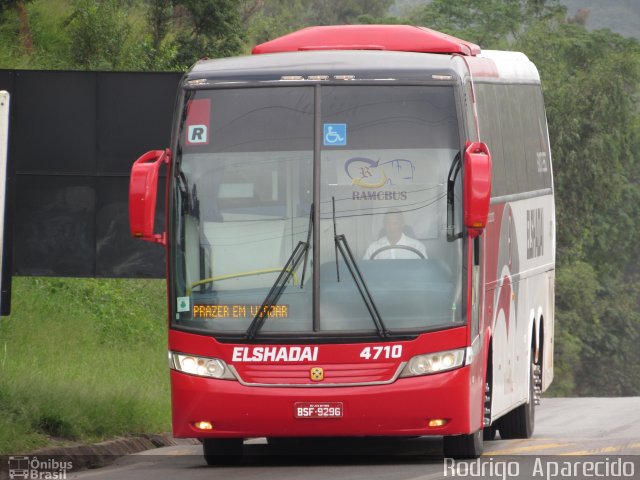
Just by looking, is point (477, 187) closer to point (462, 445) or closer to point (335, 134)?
point (335, 134)

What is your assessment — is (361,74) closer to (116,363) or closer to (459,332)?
(459,332)

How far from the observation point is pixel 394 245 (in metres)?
12.9

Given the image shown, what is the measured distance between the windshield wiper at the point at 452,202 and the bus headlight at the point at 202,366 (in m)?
2.06

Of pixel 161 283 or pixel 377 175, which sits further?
pixel 161 283

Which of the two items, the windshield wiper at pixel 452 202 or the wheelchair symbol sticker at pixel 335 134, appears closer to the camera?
the windshield wiper at pixel 452 202

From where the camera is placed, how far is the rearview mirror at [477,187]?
12406 millimetres

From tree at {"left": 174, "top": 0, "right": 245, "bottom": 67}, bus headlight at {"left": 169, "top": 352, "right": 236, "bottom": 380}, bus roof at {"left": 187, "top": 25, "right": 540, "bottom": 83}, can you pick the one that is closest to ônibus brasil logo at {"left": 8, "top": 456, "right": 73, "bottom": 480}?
bus headlight at {"left": 169, "top": 352, "right": 236, "bottom": 380}

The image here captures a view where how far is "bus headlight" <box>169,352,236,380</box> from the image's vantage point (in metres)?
12.8

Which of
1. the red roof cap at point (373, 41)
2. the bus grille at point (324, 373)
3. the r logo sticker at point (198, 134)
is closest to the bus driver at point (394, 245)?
the bus grille at point (324, 373)

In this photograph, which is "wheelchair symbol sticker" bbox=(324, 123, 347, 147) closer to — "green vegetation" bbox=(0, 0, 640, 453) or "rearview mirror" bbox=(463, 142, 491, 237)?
"rearview mirror" bbox=(463, 142, 491, 237)

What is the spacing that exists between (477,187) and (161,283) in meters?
20.3

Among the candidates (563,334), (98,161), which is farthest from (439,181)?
(563,334)

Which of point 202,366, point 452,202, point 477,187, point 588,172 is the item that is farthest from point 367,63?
point 588,172

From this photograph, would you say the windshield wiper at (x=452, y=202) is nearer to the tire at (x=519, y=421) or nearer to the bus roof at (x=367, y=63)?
the bus roof at (x=367, y=63)
